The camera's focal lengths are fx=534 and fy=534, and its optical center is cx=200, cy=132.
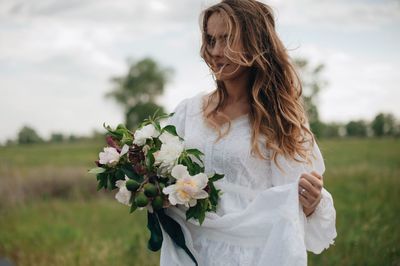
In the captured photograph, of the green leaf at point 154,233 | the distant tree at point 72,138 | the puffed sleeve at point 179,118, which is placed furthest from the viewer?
the distant tree at point 72,138

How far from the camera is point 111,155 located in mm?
2701

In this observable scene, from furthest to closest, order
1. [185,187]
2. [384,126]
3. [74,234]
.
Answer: [384,126]
[74,234]
[185,187]

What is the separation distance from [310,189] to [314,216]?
22 cm

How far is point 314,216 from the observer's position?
9.52ft

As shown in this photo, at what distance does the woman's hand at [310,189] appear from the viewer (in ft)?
9.06

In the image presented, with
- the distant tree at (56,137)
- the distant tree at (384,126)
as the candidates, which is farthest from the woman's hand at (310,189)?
the distant tree at (56,137)

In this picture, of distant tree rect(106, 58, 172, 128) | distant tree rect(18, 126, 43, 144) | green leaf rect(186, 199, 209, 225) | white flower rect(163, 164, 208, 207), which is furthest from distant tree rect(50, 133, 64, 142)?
white flower rect(163, 164, 208, 207)

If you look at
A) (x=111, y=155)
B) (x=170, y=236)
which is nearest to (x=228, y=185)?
(x=170, y=236)

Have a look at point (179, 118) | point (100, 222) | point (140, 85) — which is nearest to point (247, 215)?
point (179, 118)

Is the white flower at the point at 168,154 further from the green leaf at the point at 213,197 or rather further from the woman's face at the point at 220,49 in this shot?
the woman's face at the point at 220,49

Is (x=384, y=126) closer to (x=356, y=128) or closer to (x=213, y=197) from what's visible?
(x=356, y=128)

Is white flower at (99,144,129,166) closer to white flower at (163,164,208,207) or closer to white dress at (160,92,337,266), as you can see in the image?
white flower at (163,164,208,207)

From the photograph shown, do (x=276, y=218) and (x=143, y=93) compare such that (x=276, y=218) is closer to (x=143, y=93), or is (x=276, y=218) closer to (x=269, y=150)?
(x=269, y=150)

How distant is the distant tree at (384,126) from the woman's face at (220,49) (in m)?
36.3
